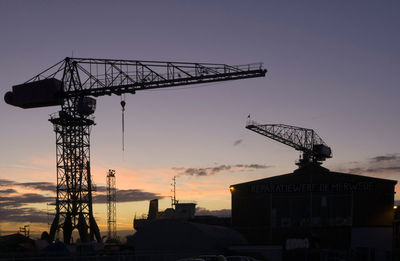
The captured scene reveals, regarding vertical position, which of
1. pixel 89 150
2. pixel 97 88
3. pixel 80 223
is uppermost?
pixel 97 88

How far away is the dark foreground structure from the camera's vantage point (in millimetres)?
60719

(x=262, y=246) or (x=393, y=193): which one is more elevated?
(x=393, y=193)

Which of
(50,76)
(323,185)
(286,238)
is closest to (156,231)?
(286,238)

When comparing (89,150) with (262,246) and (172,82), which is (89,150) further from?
(262,246)

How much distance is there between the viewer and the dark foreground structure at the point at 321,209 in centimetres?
6072

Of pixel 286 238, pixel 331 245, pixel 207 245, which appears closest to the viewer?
pixel 207 245

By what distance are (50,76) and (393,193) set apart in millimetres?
58396

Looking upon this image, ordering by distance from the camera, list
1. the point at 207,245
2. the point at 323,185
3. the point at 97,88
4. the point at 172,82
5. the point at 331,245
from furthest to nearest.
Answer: the point at 97,88
the point at 172,82
the point at 323,185
the point at 331,245
the point at 207,245

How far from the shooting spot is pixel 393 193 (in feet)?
205

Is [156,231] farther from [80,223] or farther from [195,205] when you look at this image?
[195,205]

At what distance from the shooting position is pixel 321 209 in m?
63.7

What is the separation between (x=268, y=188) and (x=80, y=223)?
120ft

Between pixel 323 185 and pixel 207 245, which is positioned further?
pixel 323 185

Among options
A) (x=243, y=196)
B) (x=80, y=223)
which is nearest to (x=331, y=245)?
(x=243, y=196)
